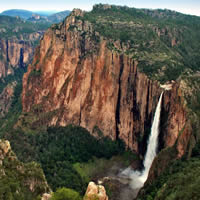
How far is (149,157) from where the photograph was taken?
62.3 meters

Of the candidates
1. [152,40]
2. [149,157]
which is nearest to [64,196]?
[149,157]

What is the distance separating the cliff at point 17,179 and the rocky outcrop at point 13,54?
437ft

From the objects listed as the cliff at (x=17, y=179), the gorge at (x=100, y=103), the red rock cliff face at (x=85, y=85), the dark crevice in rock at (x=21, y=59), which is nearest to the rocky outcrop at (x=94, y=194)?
the cliff at (x=17, y=179)

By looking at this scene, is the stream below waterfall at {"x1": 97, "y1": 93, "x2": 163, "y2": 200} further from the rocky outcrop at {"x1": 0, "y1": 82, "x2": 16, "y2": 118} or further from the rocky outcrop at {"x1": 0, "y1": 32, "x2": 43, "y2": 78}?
the rocky outcrop at {"x1": 0, "y1": 32, "x2": 43, "y2": 78}

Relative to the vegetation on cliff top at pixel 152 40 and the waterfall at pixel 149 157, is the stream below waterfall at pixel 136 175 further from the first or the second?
the vegetation on cliff top at pixel 152 40

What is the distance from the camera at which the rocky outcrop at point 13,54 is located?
17012 centimetres

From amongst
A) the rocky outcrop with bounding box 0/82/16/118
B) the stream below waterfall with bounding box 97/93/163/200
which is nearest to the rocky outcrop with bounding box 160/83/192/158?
the stream below waterfall with bounding box 97/93/163/200

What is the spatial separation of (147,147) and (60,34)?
37298 mm

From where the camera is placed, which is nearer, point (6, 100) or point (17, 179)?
point (17, 179)

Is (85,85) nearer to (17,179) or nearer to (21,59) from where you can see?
(17,179)

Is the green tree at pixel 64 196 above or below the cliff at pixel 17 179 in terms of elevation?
below

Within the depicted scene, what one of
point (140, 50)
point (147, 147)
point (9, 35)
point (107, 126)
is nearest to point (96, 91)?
point (107, 126)

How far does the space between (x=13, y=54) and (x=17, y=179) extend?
148 m

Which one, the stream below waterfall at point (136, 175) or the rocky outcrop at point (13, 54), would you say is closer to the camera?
the stream below waterfall at point (136, 175)
